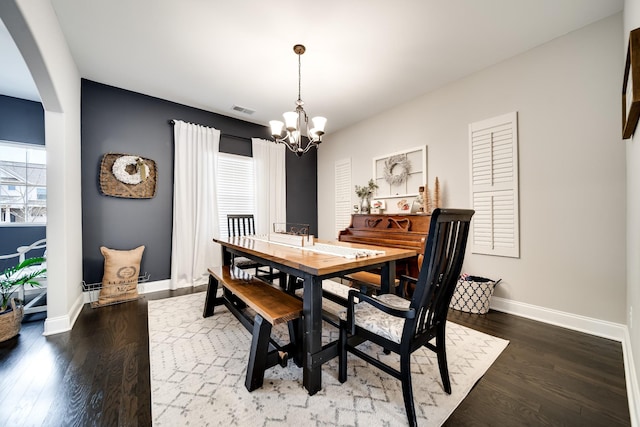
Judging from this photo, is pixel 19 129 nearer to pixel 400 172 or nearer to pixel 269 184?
pixel 269 184

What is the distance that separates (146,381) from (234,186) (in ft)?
10.4

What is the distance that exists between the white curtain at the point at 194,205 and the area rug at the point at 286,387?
1.64 metres

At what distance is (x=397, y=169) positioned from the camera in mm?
3846

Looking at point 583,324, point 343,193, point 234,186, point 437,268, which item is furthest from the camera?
point 343,193

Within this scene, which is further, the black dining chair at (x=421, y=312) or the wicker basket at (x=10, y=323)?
the wicker basket at (x=10, y=323)

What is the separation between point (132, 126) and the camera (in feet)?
11.2

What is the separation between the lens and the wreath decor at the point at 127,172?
325 cm

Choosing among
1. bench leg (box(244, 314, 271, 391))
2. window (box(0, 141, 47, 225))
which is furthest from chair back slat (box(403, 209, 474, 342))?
window (box(0, 141, 47, 225))

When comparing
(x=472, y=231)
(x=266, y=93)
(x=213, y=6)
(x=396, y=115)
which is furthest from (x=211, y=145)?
(x=472, y=231)

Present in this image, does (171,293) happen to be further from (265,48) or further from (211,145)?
(265,48)

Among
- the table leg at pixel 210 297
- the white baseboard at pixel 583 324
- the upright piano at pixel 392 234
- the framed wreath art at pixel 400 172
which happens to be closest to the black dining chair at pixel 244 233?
the table leg at pixel 210 297

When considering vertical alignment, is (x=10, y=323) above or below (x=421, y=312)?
below

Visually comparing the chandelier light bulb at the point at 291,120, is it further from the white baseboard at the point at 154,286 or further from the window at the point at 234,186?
the white baseboard at the point at 154,286

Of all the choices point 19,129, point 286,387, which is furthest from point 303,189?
point 19,129
